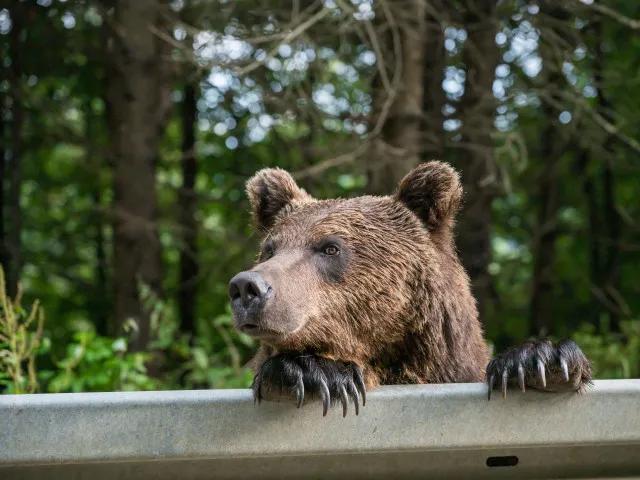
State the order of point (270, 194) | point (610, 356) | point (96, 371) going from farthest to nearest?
point (610, 356), point (96, 371), point (270, 194)

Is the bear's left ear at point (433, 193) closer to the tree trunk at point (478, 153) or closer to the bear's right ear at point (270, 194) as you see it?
the bear's right ear at point (270, 194)

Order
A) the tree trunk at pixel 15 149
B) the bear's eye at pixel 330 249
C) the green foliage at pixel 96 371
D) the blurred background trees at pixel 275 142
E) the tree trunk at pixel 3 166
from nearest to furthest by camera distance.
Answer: the bear's eye at pixel 330 249
the green foliage at pixel 96 371
the blurred background trees at pixel 275 142
the tree trunk at pixel 15 149
the tree trunk at pixel 3 166

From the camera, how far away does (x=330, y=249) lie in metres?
3.52

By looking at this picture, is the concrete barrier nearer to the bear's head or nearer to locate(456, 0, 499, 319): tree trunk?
the bear's head

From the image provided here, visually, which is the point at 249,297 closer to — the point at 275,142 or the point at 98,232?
the point at 275,142

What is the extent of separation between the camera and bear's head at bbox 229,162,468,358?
3037 millimetres

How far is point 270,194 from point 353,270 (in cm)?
82

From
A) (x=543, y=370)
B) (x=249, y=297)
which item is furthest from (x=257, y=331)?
(x=543, y=370)

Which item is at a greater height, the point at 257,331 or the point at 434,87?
the point at 434,87

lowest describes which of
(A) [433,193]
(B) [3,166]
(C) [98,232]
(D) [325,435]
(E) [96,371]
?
(E) [96,371]

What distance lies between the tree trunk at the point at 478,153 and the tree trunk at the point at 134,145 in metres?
3.06

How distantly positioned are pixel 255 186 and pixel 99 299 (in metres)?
6.72

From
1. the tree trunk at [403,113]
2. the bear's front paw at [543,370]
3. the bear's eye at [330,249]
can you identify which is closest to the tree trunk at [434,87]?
the tree trunk at [403,113]

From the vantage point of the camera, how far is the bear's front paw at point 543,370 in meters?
2.74
